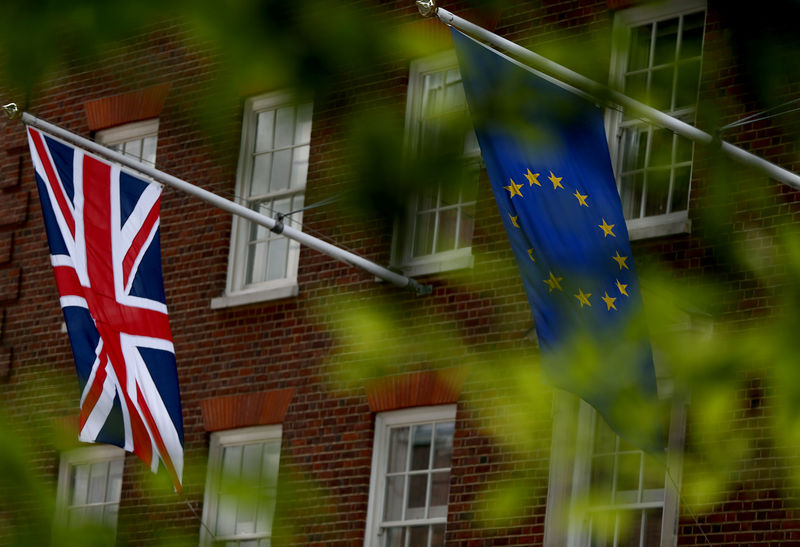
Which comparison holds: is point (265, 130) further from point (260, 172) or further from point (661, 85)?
point (661, 85)

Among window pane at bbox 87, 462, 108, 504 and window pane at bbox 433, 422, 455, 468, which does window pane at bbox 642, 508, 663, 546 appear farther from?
window pane at bbox 87, 462, 108, 504

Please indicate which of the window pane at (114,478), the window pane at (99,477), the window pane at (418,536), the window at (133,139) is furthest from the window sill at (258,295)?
the window pane at (418,536)

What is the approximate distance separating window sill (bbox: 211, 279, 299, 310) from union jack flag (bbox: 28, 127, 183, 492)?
13.9 feet

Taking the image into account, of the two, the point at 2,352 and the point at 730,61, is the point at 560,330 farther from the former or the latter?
the point at 2,352

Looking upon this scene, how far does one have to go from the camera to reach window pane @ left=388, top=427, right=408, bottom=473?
48.0 ft

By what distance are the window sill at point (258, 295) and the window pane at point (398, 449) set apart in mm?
1691

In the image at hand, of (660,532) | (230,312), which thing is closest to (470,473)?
(660,532)

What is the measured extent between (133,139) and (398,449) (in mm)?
4577

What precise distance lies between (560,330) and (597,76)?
462cm

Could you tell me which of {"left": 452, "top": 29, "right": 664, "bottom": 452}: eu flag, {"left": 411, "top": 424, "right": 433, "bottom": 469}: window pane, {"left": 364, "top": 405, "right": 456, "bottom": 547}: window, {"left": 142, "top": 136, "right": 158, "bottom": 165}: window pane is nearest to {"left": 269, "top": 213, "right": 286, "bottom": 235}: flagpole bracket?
{"left": 364, "top": 405, "right": 456, "bottom": 547}: window

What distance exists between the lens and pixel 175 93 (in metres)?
2.76

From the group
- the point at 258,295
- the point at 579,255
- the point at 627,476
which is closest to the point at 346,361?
the point at 627,476

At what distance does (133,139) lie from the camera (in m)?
17.3

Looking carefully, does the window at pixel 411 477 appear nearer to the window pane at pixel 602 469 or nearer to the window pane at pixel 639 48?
the window pane at pixel 602 469
